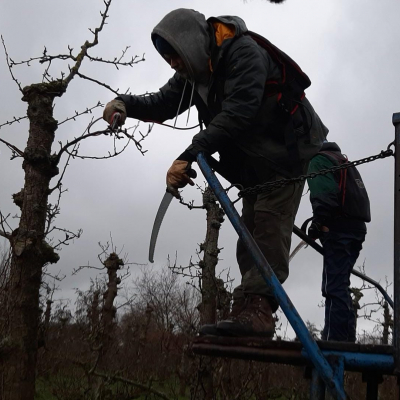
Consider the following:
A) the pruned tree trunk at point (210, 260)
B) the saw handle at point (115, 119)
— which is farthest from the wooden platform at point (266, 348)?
the pruned tree trunk at point (210, 260)

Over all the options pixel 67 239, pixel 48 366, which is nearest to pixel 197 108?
pixel 67 239

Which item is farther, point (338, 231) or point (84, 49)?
point (84, 49)

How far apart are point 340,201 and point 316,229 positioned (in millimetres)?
249

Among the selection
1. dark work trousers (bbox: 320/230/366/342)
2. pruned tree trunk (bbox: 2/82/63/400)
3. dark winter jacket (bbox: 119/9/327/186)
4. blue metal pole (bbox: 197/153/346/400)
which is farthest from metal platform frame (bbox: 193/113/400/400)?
pruned tree trunk (bbox: 2/82/63/400)

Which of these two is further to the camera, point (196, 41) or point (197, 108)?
point (197, 108)

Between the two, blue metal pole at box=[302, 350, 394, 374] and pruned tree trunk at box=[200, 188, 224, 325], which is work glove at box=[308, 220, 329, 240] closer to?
blue metal pole at box=[302, 350, 394, 374]

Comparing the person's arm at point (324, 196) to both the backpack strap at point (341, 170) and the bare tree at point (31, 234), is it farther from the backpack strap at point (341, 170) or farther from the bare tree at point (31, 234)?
the bare tree at point (31, 234)

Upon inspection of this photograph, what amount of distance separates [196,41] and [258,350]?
1.60 m

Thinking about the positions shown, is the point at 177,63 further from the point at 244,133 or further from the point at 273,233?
the point at 273,233

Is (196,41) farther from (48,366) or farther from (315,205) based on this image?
(48,366)

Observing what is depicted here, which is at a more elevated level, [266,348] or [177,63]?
[177,63]

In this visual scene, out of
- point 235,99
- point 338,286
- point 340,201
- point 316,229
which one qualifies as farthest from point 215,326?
point 340,201

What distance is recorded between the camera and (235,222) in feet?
7.50

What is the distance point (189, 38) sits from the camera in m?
2.85
